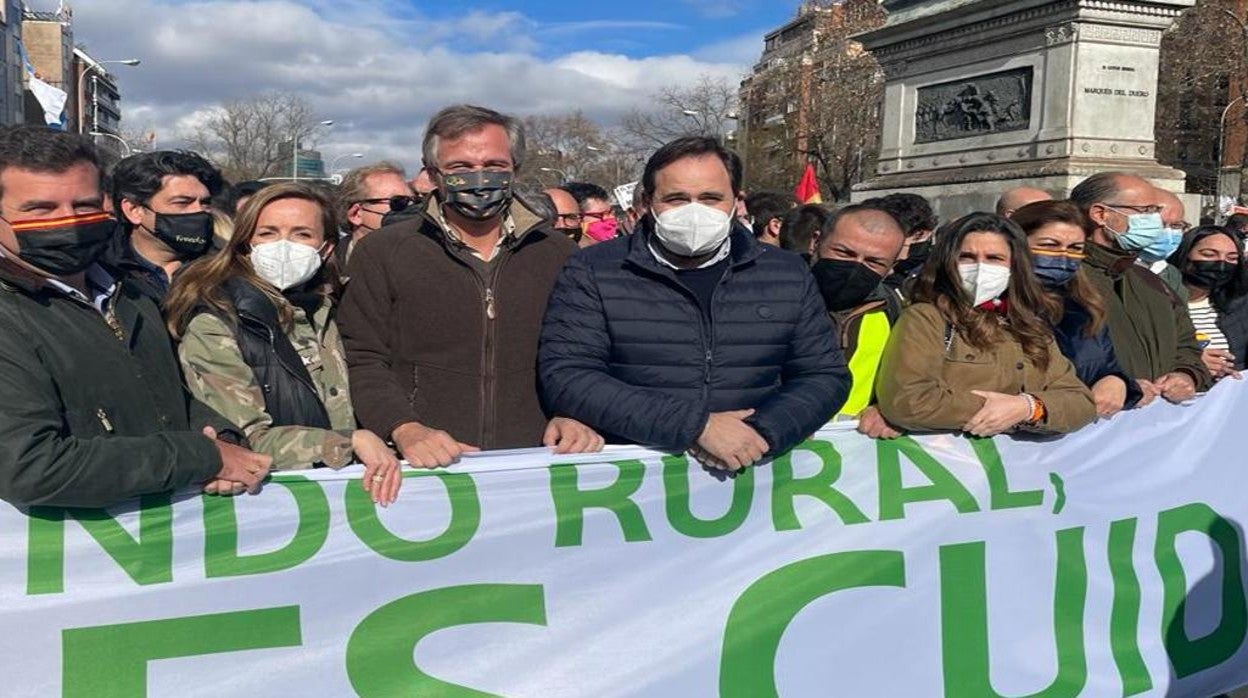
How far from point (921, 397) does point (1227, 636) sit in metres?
1.61

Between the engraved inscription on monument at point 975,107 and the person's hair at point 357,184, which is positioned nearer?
the person's hair at point 357,184

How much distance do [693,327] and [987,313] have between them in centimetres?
116

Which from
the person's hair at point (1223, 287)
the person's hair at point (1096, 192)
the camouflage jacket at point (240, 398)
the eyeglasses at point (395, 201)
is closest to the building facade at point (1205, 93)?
the person's hair at point (1223, 287)

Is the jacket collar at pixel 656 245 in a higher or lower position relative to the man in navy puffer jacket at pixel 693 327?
higher

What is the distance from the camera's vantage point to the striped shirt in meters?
6.19

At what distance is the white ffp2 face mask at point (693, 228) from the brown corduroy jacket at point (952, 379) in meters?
0.79

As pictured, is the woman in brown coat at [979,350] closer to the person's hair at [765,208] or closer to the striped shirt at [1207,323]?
the striped shirt at [1207,323]

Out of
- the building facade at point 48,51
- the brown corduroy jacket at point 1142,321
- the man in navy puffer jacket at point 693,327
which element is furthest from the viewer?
the building facade at point 48,51

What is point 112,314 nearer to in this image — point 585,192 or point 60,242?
point 60,242

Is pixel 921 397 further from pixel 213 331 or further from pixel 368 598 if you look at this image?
pixel 213 331

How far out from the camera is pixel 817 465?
3506mm

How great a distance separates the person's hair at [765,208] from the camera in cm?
779

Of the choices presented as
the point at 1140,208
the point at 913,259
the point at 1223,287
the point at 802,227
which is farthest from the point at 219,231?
the point at 1223,287

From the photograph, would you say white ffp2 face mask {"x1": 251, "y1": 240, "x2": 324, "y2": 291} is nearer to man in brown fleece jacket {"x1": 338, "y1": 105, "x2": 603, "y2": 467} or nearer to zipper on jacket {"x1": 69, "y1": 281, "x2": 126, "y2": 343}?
man in brown fleece jacket {"x1": 338, "y1": 105, "x2": 603, "y2": 467}
